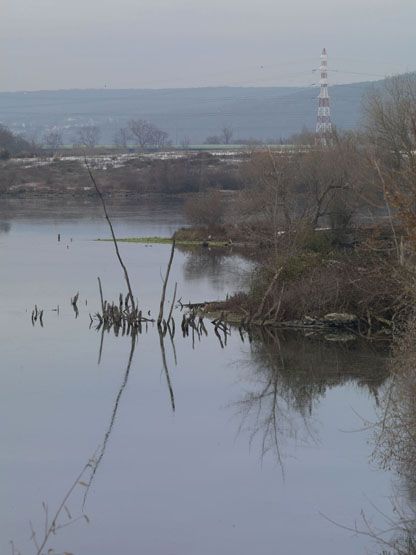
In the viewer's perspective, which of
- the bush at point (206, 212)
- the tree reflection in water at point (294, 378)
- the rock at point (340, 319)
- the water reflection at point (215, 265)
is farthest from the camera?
the bush at point (206, 212)

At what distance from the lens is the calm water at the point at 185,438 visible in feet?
45.2

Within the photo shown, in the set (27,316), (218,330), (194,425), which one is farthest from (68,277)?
(194,425)

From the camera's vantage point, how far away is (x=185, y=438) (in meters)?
17.7

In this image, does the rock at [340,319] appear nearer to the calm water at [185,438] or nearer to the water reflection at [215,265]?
the calm water at [185,438]

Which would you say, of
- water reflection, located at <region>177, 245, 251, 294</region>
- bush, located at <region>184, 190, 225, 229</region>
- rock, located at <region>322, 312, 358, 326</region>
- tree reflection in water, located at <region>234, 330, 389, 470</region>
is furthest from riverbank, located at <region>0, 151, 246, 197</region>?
tree reflection in water, located at <region>234, 330, 389, 470</region>

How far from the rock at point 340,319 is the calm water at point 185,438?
938mm

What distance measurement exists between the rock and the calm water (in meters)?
0.94

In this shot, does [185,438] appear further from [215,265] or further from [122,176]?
[122,176]

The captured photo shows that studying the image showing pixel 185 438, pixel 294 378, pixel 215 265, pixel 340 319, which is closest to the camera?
pixel 185 438

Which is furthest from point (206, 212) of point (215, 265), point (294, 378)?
point (294, 378)

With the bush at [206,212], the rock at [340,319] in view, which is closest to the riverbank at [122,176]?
the bush at [206,212]

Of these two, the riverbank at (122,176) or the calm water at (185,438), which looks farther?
the riverbank at (122,176)

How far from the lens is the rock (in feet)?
85.8

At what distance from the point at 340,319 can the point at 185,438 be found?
30.1 ft
